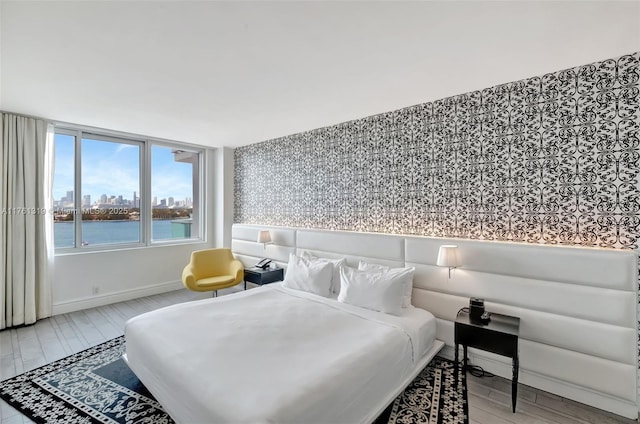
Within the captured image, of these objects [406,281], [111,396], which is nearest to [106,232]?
[111,396]

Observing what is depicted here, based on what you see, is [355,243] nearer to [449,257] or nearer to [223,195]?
[449,257]

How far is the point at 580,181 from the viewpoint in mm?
2352

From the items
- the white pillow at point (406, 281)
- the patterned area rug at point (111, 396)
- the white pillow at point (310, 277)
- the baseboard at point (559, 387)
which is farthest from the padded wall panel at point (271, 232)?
the baseboard at point (559, 387)

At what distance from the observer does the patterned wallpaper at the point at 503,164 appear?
2236 millimetres

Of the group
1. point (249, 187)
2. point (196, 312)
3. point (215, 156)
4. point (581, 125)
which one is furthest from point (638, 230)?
point (215, 156)

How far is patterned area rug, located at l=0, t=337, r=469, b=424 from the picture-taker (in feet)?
6.75

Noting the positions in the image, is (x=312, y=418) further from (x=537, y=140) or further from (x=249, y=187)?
(x=249, y=187)

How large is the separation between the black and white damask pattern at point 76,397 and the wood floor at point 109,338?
0.11m

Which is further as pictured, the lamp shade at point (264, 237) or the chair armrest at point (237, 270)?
the lamp shade at point (264, 237)

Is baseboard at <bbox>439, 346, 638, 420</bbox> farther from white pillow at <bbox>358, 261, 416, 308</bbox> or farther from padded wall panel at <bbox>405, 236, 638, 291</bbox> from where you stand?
padded wall panel at <bbox>405, 236, 638, 291</bbox>

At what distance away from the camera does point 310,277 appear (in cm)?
340

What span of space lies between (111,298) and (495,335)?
5036 mm

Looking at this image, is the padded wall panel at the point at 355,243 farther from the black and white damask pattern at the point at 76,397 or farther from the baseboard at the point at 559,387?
the black and white damask pattern at the point at 76,397

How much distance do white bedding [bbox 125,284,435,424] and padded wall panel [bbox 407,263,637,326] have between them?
0.41m
